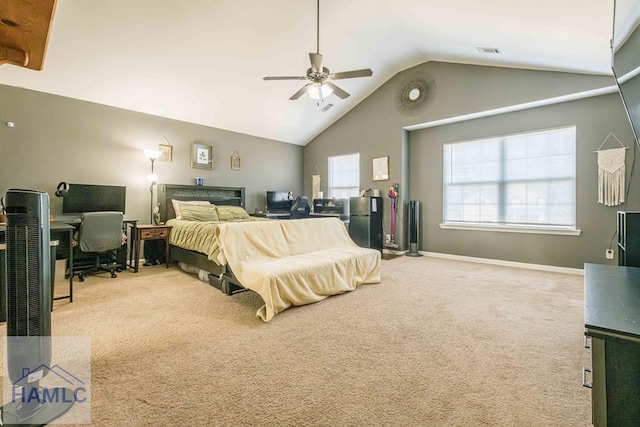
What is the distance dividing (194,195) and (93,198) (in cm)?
159

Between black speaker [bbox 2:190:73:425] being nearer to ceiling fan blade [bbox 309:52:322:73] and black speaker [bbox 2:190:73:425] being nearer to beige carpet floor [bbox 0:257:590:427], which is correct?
beige carpet floor [bbox 0:257:590:427]

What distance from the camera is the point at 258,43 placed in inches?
165

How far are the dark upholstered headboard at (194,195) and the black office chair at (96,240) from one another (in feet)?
3.66

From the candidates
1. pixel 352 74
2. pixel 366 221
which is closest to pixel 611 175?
pixel 366 221

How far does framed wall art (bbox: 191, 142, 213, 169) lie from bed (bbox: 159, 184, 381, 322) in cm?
151

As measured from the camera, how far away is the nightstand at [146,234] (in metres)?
4.33

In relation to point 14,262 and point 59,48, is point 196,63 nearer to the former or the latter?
point 59,48

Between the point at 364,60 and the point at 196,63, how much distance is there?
115 inches

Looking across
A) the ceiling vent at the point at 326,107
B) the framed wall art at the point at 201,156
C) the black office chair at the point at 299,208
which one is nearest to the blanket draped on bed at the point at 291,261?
the black office chair at the point at 299,208

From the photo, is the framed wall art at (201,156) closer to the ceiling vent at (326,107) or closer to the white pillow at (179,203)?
the white pillow at (179,203)

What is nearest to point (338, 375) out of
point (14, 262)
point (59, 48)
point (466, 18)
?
point (14, 262)

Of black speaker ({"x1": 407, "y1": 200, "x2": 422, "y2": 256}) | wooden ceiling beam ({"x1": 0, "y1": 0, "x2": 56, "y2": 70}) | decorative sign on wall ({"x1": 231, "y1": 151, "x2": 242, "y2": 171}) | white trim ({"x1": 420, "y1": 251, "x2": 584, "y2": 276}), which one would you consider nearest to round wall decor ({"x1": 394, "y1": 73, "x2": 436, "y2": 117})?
black speaker ({"x1": 407, "y1": 200, "x2": 422, "y2": 256})

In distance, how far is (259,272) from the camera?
269cm

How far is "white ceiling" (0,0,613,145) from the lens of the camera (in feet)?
10.3
